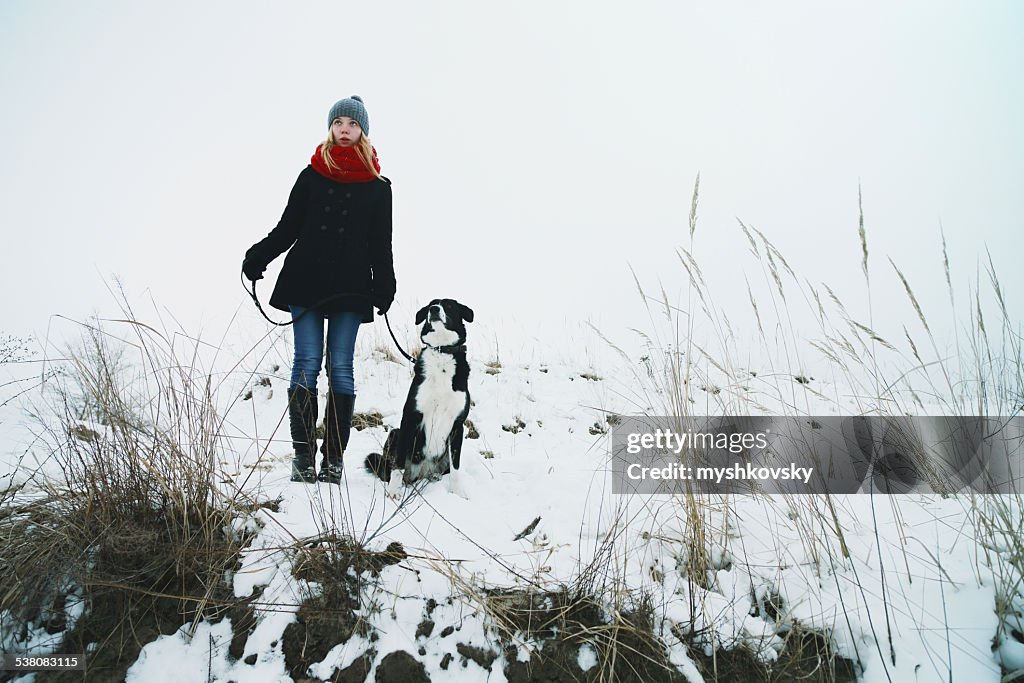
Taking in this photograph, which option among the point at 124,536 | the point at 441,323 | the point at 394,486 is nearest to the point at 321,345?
the point at 441,323

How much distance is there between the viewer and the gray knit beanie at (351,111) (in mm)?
2770

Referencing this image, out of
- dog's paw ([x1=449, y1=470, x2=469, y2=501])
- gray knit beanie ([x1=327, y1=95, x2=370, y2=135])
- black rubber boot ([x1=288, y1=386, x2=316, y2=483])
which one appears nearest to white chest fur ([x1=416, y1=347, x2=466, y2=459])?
dog's paw ([x1=449, y1=470, x2=469, y2=501])

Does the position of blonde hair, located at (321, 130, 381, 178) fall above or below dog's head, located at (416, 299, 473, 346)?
above

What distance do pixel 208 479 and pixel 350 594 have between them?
73 centimetres

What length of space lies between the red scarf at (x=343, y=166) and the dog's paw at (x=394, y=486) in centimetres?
176

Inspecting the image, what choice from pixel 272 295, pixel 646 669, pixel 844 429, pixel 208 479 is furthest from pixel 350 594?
pixel 844 429

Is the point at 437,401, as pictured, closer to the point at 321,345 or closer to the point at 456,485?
the point at 456,485

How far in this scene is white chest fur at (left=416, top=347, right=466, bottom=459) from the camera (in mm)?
2910

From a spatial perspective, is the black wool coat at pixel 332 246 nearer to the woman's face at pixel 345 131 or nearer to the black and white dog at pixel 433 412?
the woman's face at pixel 345 131

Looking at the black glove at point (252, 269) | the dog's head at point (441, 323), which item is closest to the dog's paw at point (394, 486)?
the dog's head at point (441, 323)

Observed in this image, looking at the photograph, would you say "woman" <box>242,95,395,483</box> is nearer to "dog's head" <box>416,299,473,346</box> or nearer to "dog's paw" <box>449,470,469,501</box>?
"dog's head" <box>416,299,473,346</box>

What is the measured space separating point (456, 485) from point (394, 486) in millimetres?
363

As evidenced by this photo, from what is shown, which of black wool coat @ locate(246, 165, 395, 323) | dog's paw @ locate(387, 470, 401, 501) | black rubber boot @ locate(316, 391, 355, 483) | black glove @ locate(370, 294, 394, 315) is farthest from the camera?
black glove @ locate(370, 294, 394, 315)

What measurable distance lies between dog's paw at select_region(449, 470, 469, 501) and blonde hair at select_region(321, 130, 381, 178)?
1.84 meters
